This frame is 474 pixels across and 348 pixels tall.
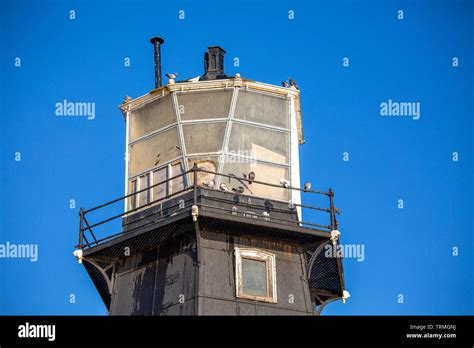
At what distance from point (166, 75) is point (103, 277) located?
21.0 feet

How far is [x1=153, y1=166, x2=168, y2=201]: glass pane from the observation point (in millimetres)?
38969

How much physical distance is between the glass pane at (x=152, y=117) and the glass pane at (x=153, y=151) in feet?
1.04

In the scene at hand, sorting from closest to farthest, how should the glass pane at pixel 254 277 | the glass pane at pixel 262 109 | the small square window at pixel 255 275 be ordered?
the small square window at pixel 255 275, the glass pane at pixel 254 277, the glass pane at pixel 262 109

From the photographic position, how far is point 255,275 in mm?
37312

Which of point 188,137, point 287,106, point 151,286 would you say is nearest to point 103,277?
point 151,286

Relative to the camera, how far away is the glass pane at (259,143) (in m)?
39.3

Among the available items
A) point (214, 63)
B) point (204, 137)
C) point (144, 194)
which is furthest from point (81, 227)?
point (214, 63)

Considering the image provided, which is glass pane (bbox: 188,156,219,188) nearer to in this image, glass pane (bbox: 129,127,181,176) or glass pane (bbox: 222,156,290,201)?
glass pane (bbox: 222,156,290,201)

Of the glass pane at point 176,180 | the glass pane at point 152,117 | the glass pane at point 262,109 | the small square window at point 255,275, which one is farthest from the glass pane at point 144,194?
the small square window at point 255,275

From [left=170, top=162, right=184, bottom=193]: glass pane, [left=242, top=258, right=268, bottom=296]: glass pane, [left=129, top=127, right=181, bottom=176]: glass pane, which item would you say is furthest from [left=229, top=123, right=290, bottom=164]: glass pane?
[left=242, top=258, right=268, bottom=296]: glass pane

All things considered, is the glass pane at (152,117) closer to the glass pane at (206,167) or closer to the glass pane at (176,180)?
the glass pane at (176,180)

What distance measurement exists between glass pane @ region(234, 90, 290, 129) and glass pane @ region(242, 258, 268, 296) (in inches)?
187

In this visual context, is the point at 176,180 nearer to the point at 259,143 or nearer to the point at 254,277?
the point at 259,143
